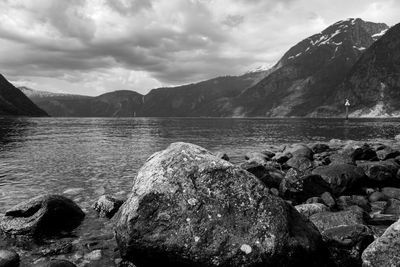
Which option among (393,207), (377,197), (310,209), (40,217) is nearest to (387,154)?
(377,197)

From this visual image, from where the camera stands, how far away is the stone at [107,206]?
709 inches

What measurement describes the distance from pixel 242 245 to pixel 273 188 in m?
12.6

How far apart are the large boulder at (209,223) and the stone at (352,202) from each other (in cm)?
906

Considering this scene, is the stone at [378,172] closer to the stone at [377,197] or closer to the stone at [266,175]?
the stone at [377,197]

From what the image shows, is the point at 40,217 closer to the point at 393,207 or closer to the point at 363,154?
the point at 393,207

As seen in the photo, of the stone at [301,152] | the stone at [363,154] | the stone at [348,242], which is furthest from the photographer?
the stone at [301,152]

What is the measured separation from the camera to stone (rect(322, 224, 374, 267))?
1166 cm

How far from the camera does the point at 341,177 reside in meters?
22.5

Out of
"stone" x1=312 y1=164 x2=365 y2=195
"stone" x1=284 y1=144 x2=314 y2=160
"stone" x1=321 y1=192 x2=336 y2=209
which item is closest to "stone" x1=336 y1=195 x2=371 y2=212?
"stone" x1=321 y1=192 x2=336 y2=209

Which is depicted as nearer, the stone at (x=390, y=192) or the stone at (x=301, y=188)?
the stone at (x=301, y=188)

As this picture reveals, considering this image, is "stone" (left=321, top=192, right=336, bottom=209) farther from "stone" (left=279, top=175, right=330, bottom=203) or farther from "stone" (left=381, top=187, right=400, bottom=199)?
"stone" (left=381, top=187, right=400, bottom=199)

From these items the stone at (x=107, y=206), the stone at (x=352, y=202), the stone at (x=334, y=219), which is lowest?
the stone at (x=352, y=202)

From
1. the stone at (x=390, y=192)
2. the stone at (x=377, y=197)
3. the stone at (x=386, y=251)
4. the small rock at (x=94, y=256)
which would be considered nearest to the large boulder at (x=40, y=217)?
the small rock at (x=94, y=256)

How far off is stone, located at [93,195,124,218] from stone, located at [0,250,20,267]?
5701mm
